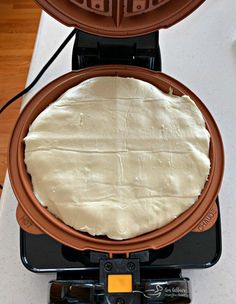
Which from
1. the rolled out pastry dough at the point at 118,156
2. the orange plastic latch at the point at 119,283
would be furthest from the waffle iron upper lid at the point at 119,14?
the orange plastic latch at the point at 119,283

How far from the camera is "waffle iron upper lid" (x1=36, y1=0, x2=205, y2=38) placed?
Result: 0.74 metres

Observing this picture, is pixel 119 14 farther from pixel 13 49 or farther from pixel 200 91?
pixel 13 49

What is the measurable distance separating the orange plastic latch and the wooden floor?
35.1 inches

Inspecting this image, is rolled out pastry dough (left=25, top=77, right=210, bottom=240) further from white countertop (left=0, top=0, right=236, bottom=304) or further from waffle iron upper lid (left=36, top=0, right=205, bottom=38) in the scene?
white countertop (left=0, top=0, right=236, bottom=304)

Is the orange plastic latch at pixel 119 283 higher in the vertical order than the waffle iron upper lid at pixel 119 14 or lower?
lower

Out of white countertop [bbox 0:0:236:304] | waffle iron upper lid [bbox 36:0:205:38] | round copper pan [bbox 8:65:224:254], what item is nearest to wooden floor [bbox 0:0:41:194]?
white countertop [bbox 0:0:236:304]

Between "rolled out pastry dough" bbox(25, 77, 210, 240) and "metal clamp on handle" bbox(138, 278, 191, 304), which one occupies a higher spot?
"rolled out pastry dough" bbox(25, 77, 210, 240)

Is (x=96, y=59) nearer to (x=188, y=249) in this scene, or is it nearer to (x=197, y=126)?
(x=197, y=126)

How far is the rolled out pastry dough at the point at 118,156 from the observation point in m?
0.69

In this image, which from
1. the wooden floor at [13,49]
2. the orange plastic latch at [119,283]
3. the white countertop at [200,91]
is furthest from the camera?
the wooden floor at [13,49]

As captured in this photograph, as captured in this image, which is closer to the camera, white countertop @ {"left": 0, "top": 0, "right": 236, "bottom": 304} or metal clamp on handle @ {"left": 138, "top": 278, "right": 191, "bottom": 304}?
metal clamp on handle @ {"left": 138, "top": 278, "right": 191, "bottom": 304}

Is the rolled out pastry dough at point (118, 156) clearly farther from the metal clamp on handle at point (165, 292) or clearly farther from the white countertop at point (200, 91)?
the white countertop at point (200, 91)

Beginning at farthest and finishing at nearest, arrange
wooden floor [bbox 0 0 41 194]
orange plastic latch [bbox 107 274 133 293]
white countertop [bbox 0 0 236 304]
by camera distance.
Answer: wooden floor [bbox 0 0 41 194], white countertop [bbox 0 0 236 304], orange plastic latch [bbox 107 274 133 293]

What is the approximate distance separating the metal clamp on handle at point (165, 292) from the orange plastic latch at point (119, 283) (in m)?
0.03
